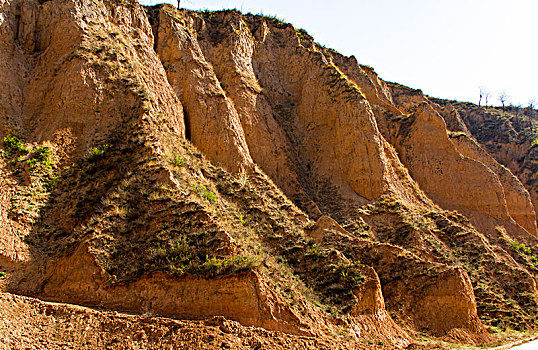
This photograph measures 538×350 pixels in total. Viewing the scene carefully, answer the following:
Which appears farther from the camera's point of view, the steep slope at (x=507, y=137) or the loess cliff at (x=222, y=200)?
the steep slope at (x=507, y=137)

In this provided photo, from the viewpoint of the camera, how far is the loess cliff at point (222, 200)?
12.5m

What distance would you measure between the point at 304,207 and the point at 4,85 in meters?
14.2

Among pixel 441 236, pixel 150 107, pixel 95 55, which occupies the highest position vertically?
pixel 95 55

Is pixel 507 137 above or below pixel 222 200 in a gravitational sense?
above

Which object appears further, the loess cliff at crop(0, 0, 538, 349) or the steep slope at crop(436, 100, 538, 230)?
the steep slope at crop(436, 100, 538, 230)

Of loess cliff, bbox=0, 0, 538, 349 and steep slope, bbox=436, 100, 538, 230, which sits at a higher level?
steep slope, bbox=436, 100, 538, 230

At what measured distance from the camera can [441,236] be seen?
22.5 m

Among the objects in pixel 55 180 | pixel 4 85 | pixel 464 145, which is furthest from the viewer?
pixel 464 145

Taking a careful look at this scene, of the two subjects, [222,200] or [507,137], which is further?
[507,137]

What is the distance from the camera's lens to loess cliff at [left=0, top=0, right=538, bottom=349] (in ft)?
41.1

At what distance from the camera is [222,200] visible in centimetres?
1725

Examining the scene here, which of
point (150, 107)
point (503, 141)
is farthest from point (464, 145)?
point (150, 107)

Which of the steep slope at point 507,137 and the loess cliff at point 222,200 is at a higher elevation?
the steep slope at point 507,137

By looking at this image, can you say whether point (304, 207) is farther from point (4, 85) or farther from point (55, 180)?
point (4, 85)
